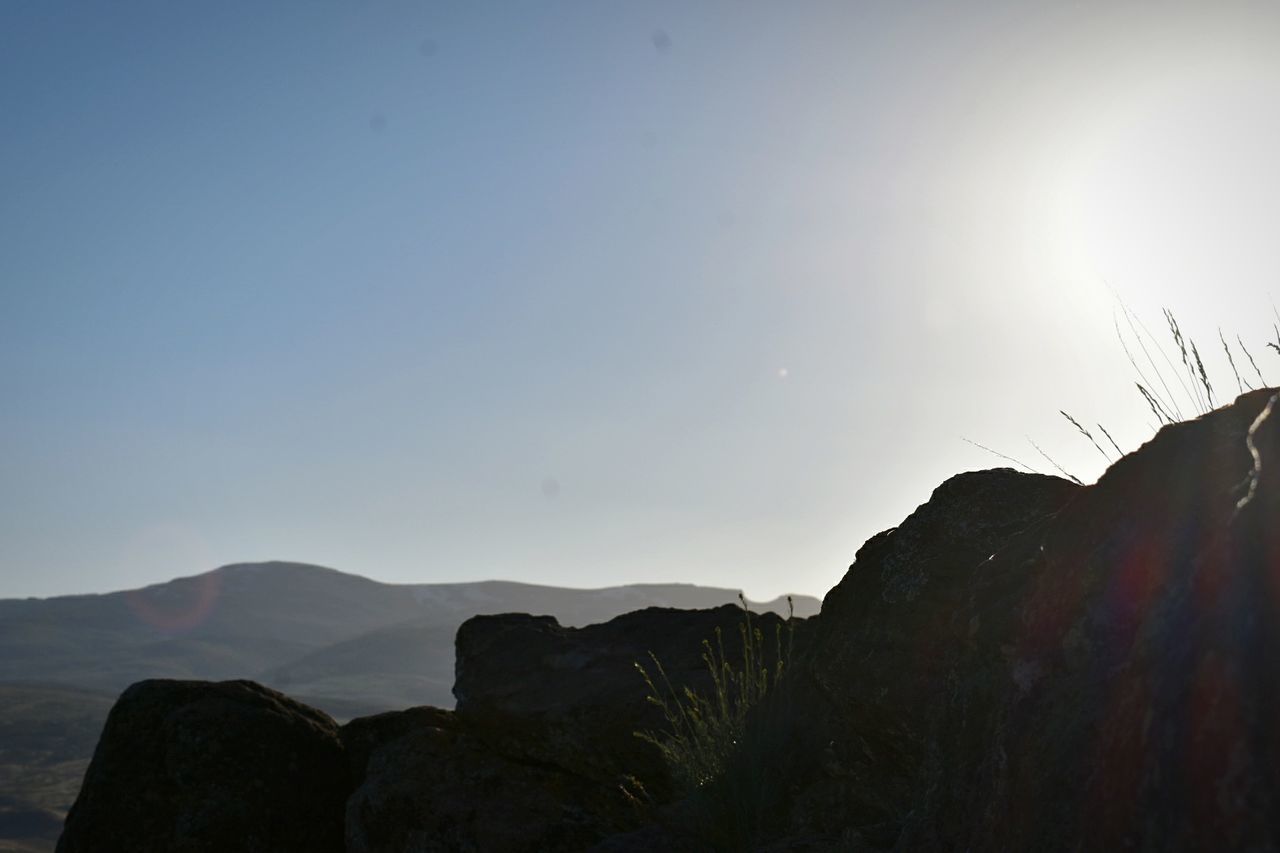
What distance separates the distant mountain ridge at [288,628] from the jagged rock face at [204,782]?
279 feet

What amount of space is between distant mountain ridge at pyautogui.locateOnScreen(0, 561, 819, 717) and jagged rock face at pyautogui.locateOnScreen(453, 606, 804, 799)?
276 feet

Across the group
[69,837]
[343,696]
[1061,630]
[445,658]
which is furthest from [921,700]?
[445,658]

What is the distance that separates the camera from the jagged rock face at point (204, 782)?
18.6 ft

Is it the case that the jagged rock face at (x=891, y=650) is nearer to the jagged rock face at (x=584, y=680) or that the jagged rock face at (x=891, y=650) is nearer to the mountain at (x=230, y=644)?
the jagged rock face at (x=584, y=680)

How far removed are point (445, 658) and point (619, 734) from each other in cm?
13731

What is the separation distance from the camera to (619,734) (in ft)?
19.9

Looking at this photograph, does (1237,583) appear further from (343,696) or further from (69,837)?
(343,696)

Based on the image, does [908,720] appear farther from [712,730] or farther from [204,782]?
[204,782]

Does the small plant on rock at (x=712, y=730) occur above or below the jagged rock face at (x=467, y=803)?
above

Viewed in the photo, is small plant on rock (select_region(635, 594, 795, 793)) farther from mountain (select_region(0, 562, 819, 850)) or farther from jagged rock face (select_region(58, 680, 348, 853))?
mountain (select_region(0, 562, 819, 850))

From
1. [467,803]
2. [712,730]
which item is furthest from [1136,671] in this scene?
[467,803]

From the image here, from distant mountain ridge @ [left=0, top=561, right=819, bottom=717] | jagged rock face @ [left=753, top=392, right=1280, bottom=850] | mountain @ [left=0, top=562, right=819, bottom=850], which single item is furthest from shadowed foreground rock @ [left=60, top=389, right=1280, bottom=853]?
distant mountain ridge @ [left=0, top=561, right=819, bottom=717]

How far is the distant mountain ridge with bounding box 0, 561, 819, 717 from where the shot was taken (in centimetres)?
12019

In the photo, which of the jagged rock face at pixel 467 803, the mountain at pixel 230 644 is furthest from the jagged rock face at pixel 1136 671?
the mountain at pixel 230 644
